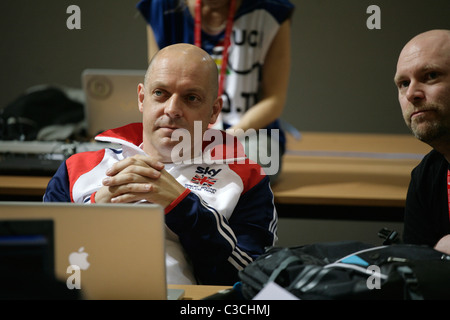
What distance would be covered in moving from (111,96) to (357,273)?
1.63 meters

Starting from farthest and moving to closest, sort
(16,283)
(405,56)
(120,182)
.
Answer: (405,56) < (120,182) < (16,283)

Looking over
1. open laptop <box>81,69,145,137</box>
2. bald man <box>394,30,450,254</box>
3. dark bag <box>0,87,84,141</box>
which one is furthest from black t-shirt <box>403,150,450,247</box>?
dark bag <box>0,87,84,141</box>

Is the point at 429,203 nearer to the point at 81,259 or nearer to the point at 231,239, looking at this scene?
the point at 231,239

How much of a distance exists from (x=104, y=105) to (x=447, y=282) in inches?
69.4

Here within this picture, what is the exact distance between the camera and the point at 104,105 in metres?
2.33

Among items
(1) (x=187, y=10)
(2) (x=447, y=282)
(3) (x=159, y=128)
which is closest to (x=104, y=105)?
(1) (x=187, y=10)

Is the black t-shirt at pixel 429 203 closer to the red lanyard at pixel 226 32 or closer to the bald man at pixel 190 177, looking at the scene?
the bald man at pixel 190 177

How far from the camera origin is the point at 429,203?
134 cm

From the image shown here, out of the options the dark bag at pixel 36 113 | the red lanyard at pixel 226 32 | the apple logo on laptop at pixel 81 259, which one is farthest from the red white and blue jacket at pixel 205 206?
the dark bag at pixel 36 113

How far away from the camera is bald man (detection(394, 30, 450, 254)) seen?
1.26 metres

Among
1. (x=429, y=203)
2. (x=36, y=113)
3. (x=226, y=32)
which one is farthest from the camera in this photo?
(x=36, y=113)

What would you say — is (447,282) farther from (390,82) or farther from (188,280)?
(390,82)

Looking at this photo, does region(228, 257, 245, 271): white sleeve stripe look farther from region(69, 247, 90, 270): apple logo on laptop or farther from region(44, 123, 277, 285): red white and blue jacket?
region(69, 247, 90, 270): apple logo on laptop
